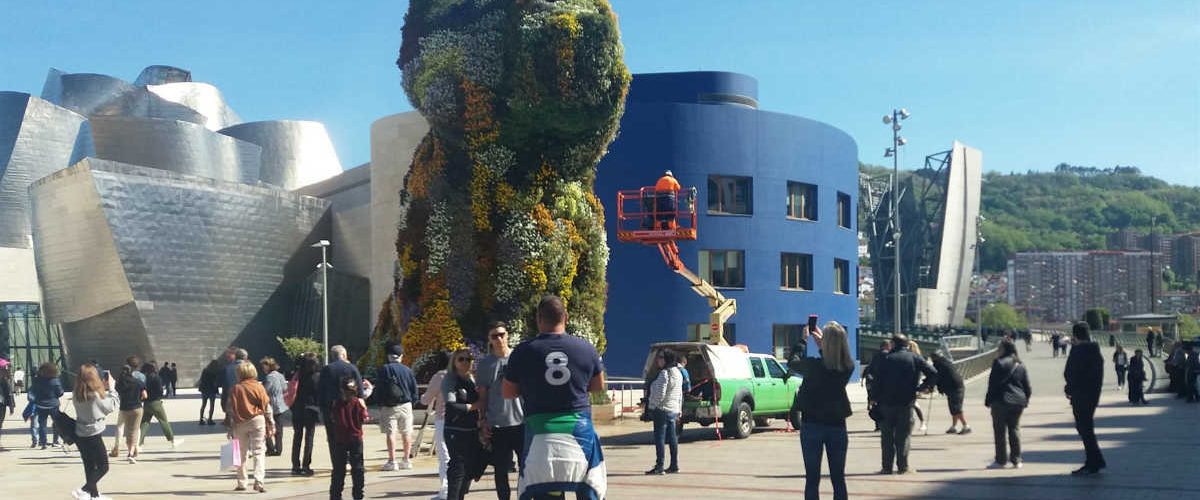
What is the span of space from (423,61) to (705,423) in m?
10.8

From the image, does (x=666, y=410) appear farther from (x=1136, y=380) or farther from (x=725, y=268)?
(x=725, y=268)

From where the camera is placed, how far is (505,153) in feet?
81.2

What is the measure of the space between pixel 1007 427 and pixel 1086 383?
152 cm

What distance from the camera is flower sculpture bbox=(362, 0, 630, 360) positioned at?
956 inches

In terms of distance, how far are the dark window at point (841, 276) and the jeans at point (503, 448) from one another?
40.6 meters

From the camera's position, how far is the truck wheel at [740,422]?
20.0m

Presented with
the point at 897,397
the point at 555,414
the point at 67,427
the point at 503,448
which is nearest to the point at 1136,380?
the point at 897,397

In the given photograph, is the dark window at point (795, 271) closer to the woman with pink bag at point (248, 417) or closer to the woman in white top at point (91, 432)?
the woman with pink bag at point (248, 417)

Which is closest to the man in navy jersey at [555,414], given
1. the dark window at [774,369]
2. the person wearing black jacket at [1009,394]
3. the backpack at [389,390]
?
the backpack at [389,390]

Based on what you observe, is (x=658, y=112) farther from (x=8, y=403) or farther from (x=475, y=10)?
(x=8, y=403)

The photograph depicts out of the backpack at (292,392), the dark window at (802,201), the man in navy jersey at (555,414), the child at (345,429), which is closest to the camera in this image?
the man in navy jersey at (555,414)

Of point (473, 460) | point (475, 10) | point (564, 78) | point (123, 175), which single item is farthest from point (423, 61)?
point (123, 175)

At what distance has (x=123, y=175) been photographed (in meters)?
51.2

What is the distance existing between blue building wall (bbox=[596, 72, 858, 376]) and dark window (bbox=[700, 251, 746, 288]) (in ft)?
1.03
